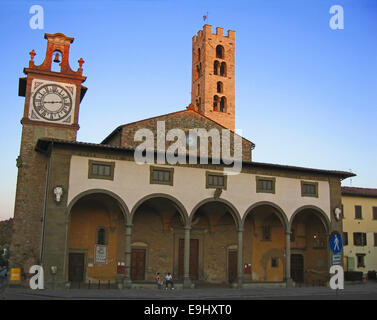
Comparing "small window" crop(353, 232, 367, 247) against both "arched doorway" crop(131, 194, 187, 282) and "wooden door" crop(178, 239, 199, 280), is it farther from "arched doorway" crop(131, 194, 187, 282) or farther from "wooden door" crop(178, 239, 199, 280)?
"arched doorway" crop(131, 194, 187, 282)

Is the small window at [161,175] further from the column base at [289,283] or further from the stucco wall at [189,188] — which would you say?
the column base at [289,283]

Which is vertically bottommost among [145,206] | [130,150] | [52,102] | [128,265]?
[128,265]

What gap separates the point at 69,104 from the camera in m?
30.5

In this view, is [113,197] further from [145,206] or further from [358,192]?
[358,192]

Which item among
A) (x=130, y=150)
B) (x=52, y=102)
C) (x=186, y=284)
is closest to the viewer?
(x=130, y=150)

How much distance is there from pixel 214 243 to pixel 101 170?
34.4ft

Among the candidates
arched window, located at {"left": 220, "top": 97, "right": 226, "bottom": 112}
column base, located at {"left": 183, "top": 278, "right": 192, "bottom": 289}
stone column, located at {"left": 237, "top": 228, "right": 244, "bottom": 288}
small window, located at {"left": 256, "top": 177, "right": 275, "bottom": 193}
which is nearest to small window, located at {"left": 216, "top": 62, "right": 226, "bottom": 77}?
arched window, located at {"left": 220, "top": 97, "right": 226, "bottom": 112}

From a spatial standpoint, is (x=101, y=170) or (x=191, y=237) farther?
(x=191, y=237)

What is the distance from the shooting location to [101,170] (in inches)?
1043

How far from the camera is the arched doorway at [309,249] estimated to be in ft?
A: 109

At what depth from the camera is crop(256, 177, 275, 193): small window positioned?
30.4 m

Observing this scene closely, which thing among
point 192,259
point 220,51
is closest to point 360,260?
point 192,259

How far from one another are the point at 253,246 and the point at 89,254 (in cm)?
1171
